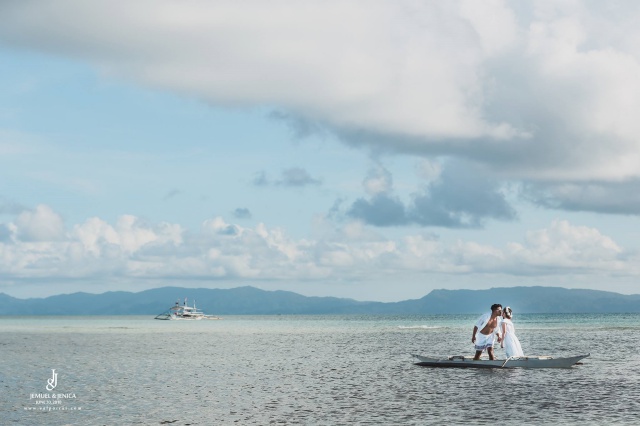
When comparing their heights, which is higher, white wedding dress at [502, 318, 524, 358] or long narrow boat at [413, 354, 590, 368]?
white wedding dress at [502, 318, 524, 358]

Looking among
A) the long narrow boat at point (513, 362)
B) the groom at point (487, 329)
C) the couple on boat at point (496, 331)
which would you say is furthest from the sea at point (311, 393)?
the groom at point (487, 329)

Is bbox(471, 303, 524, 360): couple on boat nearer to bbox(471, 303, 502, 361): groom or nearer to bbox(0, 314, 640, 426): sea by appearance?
bbox(471, 303, 502, 361): groom

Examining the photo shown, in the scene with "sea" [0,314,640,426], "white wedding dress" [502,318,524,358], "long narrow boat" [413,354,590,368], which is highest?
"white wedding dress" [502,318,524,358]

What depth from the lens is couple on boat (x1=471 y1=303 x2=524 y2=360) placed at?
4772 centimetres

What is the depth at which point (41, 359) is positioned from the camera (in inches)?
2680

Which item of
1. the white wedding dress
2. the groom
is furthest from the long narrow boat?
the groom

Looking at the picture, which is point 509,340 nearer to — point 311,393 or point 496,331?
point 496,331

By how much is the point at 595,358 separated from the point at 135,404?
39506 mm

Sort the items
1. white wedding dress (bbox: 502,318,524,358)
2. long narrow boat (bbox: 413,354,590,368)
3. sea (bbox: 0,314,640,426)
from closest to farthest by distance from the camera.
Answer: sea (bbox: 0,314,640,426) < white wedding dress (bbox: 502,318,524,358) < long narrow boat (bbox: 413,354,590,368)

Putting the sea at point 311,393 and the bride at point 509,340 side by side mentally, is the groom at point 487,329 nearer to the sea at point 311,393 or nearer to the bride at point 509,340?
the bride at point 509,340

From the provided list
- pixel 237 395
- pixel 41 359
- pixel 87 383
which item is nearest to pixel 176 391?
pixel 237 395

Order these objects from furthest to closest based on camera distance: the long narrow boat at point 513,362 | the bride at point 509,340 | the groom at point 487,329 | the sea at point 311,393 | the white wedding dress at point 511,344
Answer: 1. the long narrow boat at point 513,362
2. the white wedding dress at point 511,344
3. the bride at point 509,340
4. the groom at point 487,329
5. the sea at point 311,393

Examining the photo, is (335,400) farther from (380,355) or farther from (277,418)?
(380,355)

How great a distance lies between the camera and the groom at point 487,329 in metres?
47.4
